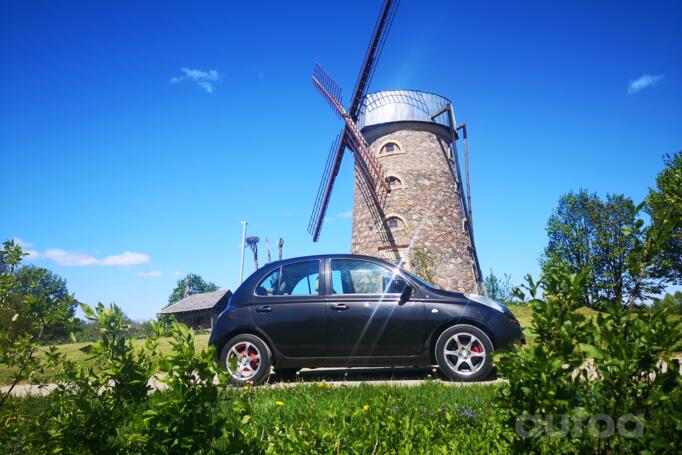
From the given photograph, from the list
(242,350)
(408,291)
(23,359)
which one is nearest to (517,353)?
(23,359)

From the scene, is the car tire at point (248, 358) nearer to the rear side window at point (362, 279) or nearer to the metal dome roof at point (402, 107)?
the rear side window at point (362, 279)

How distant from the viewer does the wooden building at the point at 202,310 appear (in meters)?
33.8

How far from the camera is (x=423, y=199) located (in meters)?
17.2

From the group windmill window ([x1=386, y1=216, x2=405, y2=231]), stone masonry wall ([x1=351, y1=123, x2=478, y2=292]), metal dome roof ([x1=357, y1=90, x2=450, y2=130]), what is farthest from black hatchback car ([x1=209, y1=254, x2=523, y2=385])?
metal dome roof ([x1=357, y1=90, x2=450, y2=130])

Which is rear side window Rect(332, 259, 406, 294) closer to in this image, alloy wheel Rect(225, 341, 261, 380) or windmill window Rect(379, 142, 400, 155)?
alloy wheel Rect(225, 341, 261, 380)

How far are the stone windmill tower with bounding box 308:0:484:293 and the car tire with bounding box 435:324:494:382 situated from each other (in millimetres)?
11525

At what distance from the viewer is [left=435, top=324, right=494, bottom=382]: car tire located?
4.82 metres

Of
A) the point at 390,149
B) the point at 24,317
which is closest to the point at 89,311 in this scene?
the point at 24,317

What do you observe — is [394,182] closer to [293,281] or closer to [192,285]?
[293,281]

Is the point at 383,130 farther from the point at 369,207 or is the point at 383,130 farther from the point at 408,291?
the point at 408,291

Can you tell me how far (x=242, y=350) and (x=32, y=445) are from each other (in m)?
3.42

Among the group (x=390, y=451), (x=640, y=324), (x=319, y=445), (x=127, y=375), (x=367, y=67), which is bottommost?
Result: (x=390, y=451)

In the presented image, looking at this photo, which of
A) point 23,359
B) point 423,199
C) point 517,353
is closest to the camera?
point 517,353

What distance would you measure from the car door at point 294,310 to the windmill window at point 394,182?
1256 centimetres
